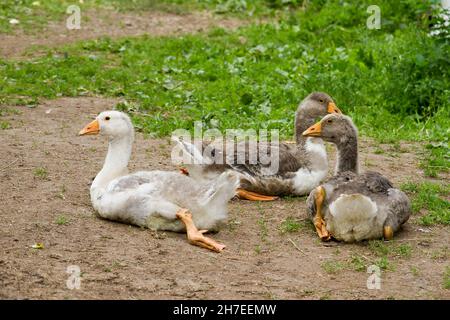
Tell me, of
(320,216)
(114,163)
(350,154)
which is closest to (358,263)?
(320,216)

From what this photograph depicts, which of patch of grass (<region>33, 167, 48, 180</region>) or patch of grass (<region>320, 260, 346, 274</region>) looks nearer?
patch of grass (<region>320, 260, 346, 274</region>)

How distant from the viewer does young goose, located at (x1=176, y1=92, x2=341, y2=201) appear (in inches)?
360

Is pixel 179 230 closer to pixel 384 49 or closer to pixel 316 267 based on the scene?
pixel 316 267

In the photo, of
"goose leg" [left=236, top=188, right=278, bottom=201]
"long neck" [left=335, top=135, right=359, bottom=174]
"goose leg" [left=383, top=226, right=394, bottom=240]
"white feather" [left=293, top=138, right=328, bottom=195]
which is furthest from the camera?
"white feather" [left=293, top=138, right=328, bottom=195]

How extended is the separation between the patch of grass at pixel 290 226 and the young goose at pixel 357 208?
0.18 metres

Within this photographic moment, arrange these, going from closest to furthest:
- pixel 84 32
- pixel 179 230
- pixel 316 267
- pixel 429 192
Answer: pixel 316 267
pixel 179 230
pixel 429 192
pixel 84 32

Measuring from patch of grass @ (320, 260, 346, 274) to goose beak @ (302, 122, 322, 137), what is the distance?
1881 millimetres

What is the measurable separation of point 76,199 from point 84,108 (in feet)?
12.8

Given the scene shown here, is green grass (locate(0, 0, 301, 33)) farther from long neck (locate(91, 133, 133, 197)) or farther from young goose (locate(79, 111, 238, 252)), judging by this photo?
young goose (locate(79, 111, 238, 252))

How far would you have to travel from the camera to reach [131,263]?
7.06 m

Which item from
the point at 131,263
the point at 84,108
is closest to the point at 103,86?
the point at 84,108

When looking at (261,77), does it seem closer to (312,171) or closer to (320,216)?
(312,171)

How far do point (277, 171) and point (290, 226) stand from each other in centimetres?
110

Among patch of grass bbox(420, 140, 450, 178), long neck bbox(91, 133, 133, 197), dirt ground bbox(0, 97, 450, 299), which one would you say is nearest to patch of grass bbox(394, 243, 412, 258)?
dirt ground bbox(0, 97, 450, 299)
